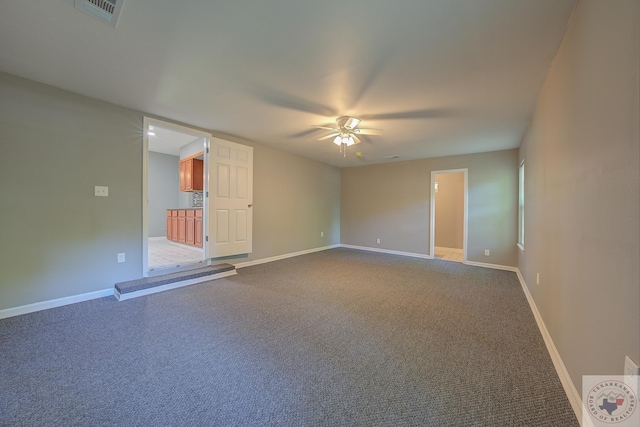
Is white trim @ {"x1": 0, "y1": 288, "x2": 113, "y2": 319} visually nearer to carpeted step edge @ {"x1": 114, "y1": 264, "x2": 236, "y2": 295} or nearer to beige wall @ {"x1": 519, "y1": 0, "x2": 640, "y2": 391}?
carpeted step edge @ {"x1": 114, "y1": 264, "x2": 236, "y2": 295}

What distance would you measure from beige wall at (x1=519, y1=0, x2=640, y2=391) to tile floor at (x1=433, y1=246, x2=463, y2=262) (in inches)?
147

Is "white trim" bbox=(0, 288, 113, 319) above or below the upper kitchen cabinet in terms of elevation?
below

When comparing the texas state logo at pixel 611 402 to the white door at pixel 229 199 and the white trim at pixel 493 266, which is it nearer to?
the white trim at pixel 493 266

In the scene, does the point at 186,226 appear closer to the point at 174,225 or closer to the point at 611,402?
the point at 174,225

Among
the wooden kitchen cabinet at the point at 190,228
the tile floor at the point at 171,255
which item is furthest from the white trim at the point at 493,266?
the wooden kitchen cabinet at the point at 190,228

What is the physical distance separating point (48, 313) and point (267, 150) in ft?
12.5

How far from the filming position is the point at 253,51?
1.91 metres

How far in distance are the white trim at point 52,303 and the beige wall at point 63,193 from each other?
1.8 inches

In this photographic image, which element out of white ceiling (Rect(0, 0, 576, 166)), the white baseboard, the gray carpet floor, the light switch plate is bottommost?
the gray carpet floor

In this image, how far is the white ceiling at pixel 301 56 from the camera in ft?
5.00

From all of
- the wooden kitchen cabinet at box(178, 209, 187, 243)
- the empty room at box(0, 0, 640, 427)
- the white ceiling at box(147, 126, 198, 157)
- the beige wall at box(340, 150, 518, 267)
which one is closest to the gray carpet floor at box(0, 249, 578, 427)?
the empty room at box(0, 0, 640, 427)

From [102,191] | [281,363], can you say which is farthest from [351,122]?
[102,191]

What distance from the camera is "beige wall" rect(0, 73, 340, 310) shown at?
2.37 metres

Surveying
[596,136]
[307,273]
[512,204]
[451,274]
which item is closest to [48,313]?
[307,273]
